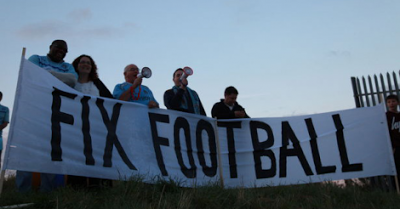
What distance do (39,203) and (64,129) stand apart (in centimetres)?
92

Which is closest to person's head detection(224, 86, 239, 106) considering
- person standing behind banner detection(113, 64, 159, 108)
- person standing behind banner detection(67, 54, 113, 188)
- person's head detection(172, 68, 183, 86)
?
person's head detection(172, 68, 183, 86)

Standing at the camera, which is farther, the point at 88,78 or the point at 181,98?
the point at 181,98

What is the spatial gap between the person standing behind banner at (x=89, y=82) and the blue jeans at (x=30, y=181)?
24cm

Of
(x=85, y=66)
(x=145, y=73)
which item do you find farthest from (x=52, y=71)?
(x=145, y=73)

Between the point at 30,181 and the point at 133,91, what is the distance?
5.80 feet

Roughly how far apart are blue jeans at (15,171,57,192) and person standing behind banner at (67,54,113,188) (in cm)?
24

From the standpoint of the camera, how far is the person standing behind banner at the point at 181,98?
227 inches

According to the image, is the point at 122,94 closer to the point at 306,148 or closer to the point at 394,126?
the point at 306,148

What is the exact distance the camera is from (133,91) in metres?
5.39

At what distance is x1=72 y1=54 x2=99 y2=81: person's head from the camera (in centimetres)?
514

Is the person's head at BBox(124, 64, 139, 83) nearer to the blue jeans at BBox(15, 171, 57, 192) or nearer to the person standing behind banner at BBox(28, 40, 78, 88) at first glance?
the person standing behind banner at BBox(28, 40, 78, 88)

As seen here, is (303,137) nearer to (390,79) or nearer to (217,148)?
(217,148)

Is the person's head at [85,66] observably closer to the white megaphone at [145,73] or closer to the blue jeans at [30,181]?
the white megaphone at [145,73]

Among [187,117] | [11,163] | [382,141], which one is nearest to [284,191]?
[187,117]
